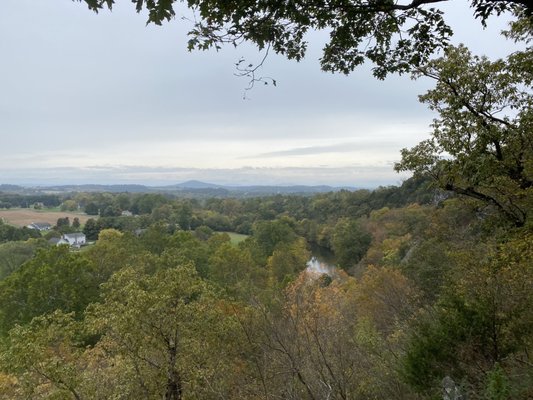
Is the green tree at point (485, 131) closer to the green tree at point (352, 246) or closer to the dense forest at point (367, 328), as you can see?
the dense forest at point (367, 328)

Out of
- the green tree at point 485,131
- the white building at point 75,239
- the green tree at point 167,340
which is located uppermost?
the green tree at point 485,131

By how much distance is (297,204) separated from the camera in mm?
90750

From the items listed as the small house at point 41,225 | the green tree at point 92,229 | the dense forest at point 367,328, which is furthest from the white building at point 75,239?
the dense forest at point 367,328

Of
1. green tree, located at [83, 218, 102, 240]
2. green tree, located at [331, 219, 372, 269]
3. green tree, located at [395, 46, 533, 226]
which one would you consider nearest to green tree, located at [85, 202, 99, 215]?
green tree, located at [83, 218, 102, 240]

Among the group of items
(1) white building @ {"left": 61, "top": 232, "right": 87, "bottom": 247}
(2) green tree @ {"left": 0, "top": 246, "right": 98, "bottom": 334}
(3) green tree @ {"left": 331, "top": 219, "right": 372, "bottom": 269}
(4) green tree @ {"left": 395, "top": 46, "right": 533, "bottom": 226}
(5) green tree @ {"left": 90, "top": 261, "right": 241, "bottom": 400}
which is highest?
(4) green tree @ {"left": 395, "top": 46, "right": 533, "bottom": 226}

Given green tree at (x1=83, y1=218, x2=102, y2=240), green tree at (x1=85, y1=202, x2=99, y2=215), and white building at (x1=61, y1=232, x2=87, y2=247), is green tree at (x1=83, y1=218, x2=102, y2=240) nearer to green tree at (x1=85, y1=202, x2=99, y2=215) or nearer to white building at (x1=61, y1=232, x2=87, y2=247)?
white building at (x1=61, y1=232, x2=87, y2=247)

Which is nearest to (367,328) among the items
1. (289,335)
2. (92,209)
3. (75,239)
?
(289,335)

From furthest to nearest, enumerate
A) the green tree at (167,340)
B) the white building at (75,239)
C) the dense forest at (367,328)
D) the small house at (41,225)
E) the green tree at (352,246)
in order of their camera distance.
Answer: the small house at (41,225) → the white building at (75,239) → the green tree at (352,246) → the green tree at (167,340) → the dense forest at (367,328)

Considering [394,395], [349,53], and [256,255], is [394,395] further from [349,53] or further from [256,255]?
[256,255]

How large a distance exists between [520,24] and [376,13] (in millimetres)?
3584

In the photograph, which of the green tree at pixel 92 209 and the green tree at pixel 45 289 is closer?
the green tree at pixel 45 289

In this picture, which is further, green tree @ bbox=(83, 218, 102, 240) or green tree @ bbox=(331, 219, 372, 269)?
green tree @ bbox=(83, 218, 102, 240)

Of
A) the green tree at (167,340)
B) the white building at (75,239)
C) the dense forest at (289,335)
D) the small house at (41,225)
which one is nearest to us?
the dense forest at (289,335)

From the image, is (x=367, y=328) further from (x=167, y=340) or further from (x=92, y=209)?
(x=92, y=209)
